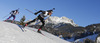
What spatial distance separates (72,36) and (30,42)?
187m

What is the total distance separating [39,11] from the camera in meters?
14.4

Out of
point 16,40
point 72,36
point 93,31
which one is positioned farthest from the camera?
point 72,36

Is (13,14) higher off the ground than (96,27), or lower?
lower

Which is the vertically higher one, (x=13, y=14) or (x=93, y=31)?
(x=93, y=31)

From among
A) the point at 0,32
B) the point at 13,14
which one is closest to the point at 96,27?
the point at 13,14

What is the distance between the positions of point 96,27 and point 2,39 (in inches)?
6903

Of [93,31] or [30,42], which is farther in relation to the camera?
[93,31]

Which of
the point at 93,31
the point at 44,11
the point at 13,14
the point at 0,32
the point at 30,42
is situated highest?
the point at 93,31

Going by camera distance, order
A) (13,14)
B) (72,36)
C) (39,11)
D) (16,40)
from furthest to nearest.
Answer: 1. (72,36)
2. (13,14)
3. (39,11)
4. (16,40)

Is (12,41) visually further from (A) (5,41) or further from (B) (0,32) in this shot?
(B) (0,32)

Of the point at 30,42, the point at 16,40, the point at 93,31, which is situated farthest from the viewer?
the point at 93,31

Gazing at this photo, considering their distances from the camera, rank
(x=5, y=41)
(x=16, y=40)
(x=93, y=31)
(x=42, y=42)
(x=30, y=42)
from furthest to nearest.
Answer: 1. (x=93, y=31)
2. (x=42, y=42)
3. (x=30, y=42)
4. (x=16, y=40)
5. (x=5, y=41)

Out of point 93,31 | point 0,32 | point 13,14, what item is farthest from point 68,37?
point 0,32

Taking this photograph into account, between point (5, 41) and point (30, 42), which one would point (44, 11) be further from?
point (5, 41)
